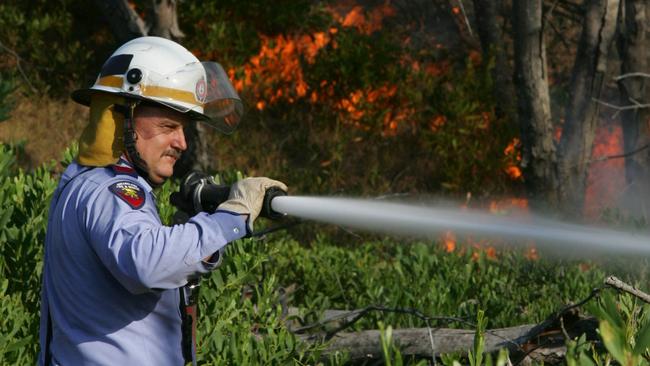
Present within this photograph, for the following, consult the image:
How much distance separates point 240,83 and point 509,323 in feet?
28.8

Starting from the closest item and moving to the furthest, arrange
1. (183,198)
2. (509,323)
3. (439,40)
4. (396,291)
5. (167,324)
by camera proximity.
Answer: (167,324), (183,198), (509,323), (396,291), (439,40)

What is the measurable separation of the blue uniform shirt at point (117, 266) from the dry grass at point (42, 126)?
425 inches

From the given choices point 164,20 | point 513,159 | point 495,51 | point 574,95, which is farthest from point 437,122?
point 164,20

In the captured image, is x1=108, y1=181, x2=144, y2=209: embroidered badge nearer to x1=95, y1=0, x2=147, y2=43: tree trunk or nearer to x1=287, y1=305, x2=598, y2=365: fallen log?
x1=287, y1=305, x2=598, y2=365: fallen log

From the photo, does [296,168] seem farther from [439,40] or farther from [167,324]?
[167,324]

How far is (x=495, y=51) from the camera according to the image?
16156 mm

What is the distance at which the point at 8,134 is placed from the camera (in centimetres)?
1435

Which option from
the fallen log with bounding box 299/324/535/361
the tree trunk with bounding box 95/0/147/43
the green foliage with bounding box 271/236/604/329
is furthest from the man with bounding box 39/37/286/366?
the tree trunk with bounding box 95/0/147/43

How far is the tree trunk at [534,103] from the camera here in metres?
11.8

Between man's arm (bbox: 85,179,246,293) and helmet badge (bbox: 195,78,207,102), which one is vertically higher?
helmet badge (bbox: 195,78,207,102)

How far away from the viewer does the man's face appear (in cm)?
363

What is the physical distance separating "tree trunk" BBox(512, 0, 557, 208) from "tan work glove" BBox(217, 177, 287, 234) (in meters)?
8.58

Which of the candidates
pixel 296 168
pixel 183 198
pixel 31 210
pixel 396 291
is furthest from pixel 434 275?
pixel 296 168

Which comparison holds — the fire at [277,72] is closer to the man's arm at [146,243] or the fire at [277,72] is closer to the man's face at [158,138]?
the man's face at [158,138]
